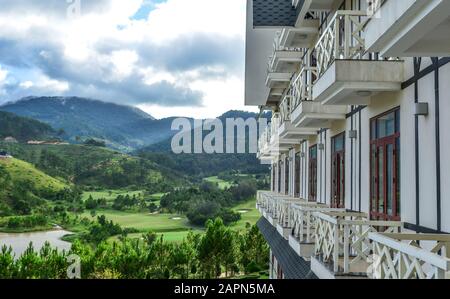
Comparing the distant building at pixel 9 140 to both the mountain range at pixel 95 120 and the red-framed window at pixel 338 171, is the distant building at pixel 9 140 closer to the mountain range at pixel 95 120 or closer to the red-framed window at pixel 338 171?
the mountain range at pixel 95 120

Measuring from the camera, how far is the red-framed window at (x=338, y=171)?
10.7 metres

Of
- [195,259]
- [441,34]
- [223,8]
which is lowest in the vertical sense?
[195,259]

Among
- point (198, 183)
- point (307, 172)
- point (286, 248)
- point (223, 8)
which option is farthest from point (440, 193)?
point (198, 183)

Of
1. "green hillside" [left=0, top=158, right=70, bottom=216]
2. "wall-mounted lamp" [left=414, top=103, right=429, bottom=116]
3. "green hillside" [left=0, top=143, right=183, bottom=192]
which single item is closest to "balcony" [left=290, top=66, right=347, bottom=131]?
"wall-mounted lamp" [left=414, top=103, right=429, bottom=116]

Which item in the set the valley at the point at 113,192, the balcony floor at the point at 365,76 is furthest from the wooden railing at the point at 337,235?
the valley at the point at 113,192

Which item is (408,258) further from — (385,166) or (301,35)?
(301,35)

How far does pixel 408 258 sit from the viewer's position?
4184 mm

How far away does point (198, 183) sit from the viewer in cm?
7700

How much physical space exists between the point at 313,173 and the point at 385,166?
7081 mm

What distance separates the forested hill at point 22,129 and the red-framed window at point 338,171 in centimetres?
7927

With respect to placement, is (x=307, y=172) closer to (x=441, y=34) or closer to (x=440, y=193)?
(x=440, y=193)

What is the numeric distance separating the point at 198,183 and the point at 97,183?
17217mm

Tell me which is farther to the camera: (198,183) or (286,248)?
(198,183)

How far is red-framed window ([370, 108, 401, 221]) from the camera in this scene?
7.21 m
